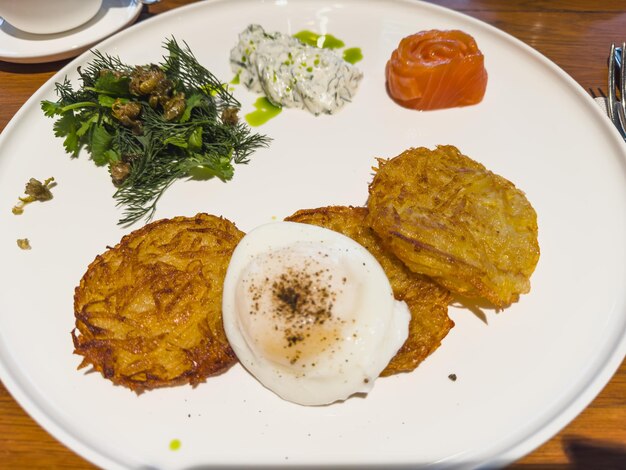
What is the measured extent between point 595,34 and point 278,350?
4128 mm

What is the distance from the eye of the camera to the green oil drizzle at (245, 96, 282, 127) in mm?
3734

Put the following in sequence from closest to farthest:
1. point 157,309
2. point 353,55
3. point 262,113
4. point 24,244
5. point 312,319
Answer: point 312,319
point 157,309
point 24,244
point 262,113
point 353,55

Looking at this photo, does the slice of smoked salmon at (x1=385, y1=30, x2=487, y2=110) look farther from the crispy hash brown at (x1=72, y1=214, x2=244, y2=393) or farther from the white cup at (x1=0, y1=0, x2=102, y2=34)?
the white cup at (x1=0, y1=0, x2=102, y2=34)

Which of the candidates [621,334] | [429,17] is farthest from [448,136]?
[621,334]

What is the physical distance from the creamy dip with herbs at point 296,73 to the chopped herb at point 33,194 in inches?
67.6

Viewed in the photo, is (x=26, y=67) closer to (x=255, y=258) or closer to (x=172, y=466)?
(x=255, y=258)

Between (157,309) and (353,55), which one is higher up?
(353,55)

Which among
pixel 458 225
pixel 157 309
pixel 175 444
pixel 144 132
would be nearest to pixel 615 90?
pixel 458 225

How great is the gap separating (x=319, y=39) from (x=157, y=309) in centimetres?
286

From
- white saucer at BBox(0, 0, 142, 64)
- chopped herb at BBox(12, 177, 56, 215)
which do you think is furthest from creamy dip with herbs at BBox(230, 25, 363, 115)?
chopped herb at BBox(12, 177, 56, 215)

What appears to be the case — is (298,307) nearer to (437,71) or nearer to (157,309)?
(157,309)

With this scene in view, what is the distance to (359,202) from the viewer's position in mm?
3271

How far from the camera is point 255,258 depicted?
100 inches

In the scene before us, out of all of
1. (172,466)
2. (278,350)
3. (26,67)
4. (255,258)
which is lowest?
(172,466)
